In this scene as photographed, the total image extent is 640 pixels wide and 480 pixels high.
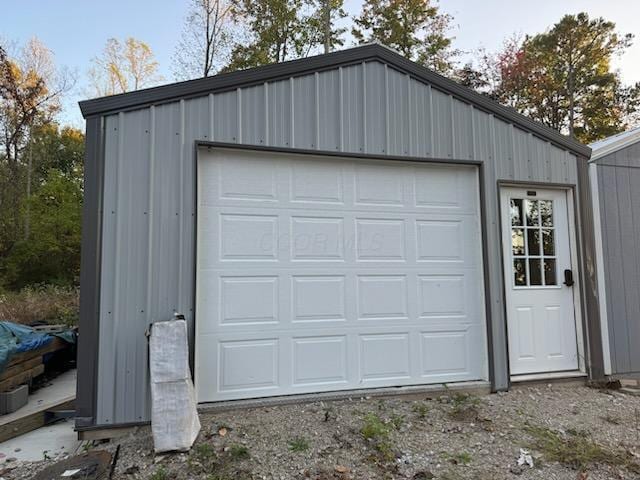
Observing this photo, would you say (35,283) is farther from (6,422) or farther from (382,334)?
(382,334)

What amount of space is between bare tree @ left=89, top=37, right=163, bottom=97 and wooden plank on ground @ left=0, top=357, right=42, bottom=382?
13178 millimetres

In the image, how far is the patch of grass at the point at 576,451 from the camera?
2.57 m

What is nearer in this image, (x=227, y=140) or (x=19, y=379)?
(x=227, y=140)

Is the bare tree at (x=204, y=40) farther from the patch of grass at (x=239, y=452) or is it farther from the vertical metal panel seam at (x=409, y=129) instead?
the patch of grass at (x=239, y=452)

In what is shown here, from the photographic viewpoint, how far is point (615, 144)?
14.8 feet

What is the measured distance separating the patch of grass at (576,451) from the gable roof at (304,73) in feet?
9.54

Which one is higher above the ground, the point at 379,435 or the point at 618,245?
the point at 618,245

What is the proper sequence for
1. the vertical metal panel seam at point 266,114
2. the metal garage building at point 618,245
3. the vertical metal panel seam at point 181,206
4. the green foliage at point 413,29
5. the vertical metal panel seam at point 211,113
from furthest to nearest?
the green foliage at point 413,29
the metal garage building at point 618,245
the vertical metal panel seam at point 266,114
the vertical metal panel seam at point 211,113
the vertical metal panel seam at point 181,206

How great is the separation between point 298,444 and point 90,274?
6.38ft

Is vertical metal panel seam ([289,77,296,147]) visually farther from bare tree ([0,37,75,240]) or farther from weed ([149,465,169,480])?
bare tree ([0,37,75,240])

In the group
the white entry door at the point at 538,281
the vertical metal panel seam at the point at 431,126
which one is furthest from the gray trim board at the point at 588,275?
the vertical metal panel seam at the point at 431,126

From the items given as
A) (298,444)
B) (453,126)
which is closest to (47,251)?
(298,444)

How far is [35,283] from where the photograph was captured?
1173 cm

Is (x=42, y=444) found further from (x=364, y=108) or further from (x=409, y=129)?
(x=409, y=129)
